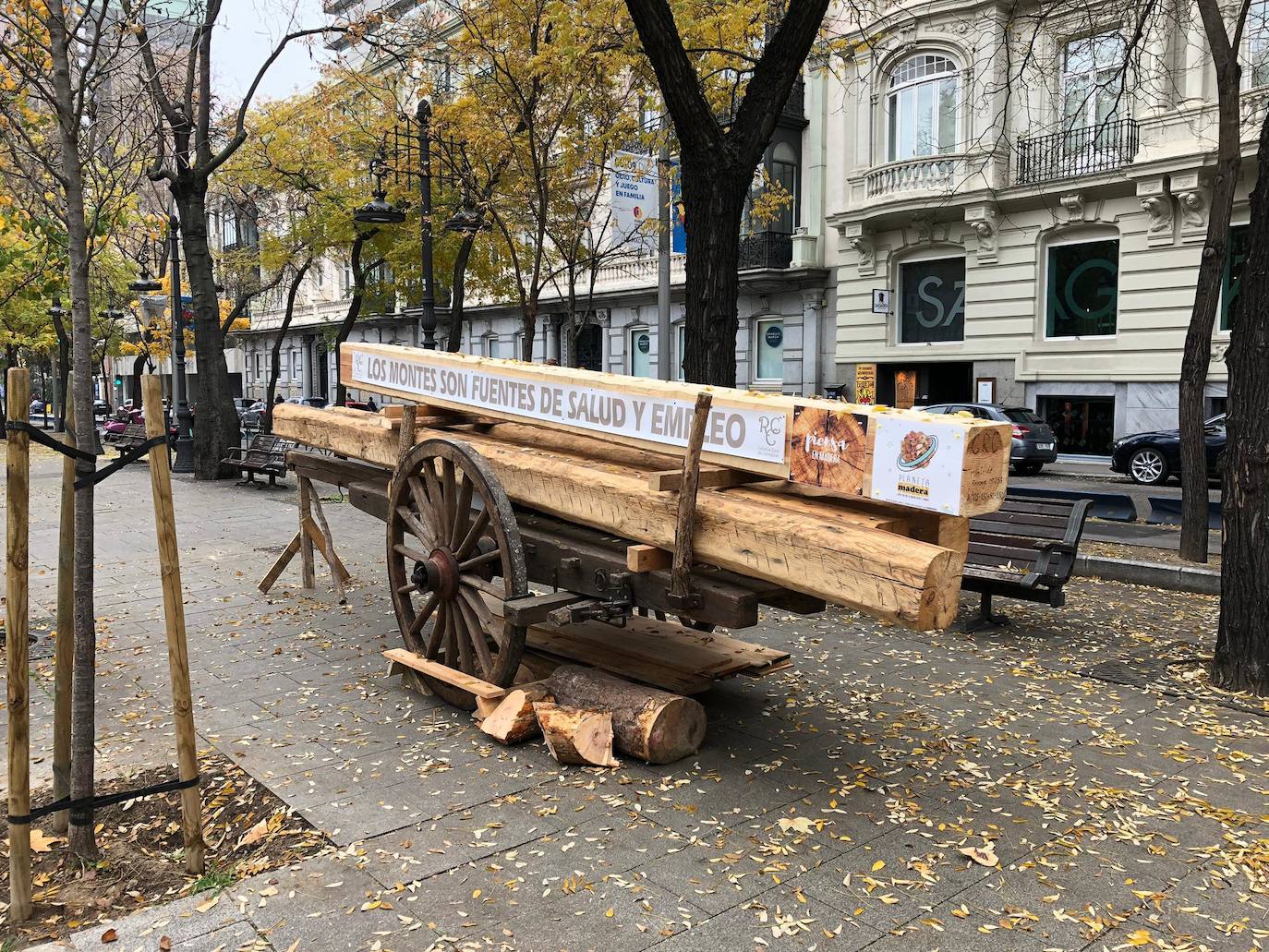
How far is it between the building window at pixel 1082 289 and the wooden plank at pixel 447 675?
69.2ft

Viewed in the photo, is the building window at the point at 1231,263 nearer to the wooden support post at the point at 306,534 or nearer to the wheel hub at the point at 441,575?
the wooden support post at the point at 306,534

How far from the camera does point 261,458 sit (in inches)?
667

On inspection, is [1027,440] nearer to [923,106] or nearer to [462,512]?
[923,106]

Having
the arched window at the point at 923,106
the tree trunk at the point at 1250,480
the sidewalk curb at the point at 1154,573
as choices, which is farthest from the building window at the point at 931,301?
the tree trunk at the point at 1250,480

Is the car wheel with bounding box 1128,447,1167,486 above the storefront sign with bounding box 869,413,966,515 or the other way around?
the other way around

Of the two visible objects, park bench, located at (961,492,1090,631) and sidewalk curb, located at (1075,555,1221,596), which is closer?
park bench, located at (961,492,1090,631)

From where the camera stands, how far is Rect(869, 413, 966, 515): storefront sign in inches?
147

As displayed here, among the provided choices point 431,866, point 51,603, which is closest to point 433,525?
point 431,866

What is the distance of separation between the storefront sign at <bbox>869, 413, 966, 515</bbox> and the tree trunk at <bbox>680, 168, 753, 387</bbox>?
13.3 ft

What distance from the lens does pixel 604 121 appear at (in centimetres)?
1493

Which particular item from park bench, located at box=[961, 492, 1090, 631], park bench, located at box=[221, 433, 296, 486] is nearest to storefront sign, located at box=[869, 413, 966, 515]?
park bench, located at box=[961, 492, 1090, 631]

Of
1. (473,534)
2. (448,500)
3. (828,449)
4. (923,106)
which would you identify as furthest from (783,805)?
(923,106)

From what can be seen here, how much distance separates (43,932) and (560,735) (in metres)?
2.12

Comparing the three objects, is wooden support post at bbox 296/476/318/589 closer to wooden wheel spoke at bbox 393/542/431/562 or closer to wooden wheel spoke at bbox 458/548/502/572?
wooden wheel spoke at bbox 393/542/431/562
